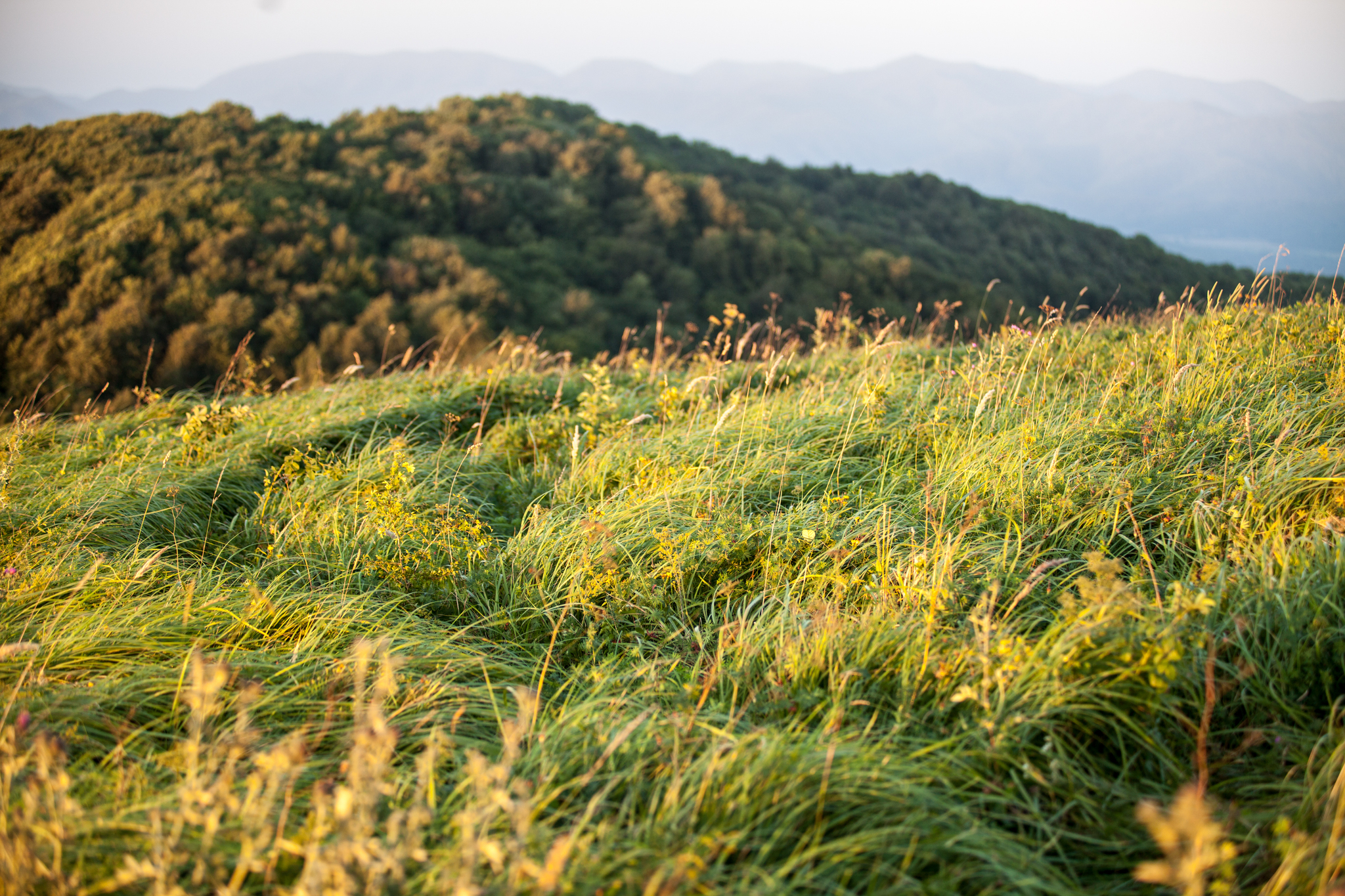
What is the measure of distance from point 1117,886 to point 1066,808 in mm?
178

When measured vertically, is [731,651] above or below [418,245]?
below

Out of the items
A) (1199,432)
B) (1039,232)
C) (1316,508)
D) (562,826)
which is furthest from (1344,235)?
(1039,232)

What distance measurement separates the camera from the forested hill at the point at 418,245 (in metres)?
16.2

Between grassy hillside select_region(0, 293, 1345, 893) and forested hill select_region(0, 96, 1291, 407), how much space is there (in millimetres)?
8866

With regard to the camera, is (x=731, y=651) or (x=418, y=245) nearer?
(x=731, y=651)

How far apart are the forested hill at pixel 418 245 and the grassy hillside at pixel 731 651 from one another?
8.87 meters

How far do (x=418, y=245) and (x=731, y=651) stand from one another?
22603 millimetres

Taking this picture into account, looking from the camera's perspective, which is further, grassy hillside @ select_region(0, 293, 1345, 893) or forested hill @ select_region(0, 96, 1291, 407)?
forested hill @ select_region(0, 96, 1291, 407)

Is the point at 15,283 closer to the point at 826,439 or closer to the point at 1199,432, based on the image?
the point at 826,439

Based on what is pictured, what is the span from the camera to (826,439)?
12.5ft

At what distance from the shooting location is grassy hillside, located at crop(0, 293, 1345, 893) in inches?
58.1

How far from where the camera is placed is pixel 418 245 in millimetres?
21641

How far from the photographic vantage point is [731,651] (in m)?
2.29

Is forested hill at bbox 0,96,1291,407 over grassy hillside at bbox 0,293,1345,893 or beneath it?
over
